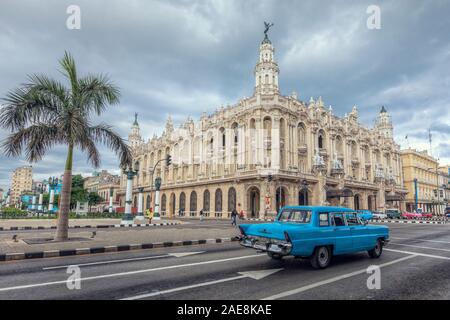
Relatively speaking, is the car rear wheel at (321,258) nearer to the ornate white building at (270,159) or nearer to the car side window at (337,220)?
the car side window at (337,220)

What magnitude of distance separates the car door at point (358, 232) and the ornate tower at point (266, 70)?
31491 mm

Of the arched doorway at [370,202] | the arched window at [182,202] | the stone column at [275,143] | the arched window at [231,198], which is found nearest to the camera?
the stone column at [275,143]

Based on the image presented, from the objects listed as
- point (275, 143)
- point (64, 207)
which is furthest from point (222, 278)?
point (275, 143)

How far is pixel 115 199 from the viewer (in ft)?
299

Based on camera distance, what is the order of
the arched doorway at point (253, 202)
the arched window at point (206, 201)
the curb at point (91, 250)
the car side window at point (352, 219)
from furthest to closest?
the arched window at point (206, 201), the arched doorway at point (253, 202), the curb at point (91, 250), the car side window at point (352, 219)

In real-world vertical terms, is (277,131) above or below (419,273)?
above

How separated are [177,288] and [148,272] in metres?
1.62

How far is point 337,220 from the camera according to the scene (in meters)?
7.60

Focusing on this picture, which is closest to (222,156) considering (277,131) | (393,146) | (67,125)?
(277,131)

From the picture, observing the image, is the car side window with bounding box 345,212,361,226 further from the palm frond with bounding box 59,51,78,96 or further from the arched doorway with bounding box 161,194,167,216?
the arched doorway with bounding box 161,194,167,216

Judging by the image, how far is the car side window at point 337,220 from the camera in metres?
7.48

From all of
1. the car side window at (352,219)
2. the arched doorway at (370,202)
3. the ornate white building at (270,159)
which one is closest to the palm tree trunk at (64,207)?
the car side window at (352,219)

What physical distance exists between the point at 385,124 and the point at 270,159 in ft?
138

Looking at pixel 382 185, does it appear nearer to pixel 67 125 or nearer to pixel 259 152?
pixel 259 152
